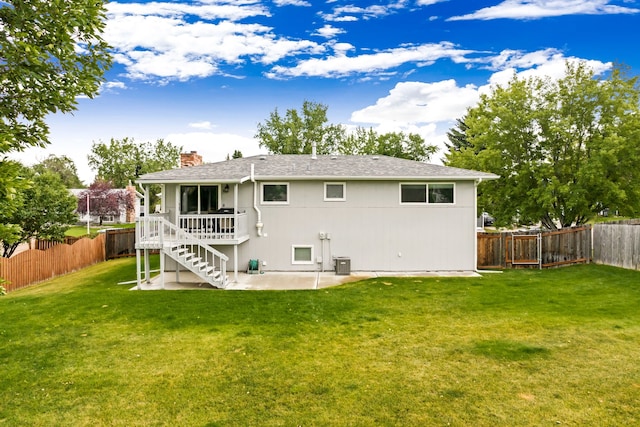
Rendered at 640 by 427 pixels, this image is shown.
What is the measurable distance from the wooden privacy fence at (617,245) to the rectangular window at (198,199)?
47.9 ft

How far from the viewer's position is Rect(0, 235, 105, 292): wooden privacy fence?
1307cm

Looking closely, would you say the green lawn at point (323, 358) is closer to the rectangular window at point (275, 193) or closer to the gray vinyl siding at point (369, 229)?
the gray vinyl siding at point (369, 229)

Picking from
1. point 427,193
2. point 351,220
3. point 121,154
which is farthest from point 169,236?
point 121,154

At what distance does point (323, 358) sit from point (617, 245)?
44.0ft

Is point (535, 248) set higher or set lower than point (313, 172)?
lower

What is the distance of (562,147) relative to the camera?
1759 centimetres

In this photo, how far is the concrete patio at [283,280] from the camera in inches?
482

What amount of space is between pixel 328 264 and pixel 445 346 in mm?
7879

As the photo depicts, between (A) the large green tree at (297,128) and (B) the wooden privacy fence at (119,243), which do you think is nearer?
(B) the wooden privacy fence at (119,243)

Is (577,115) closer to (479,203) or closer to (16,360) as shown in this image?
(479,203)

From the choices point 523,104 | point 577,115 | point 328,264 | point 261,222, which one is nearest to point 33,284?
point 261,222

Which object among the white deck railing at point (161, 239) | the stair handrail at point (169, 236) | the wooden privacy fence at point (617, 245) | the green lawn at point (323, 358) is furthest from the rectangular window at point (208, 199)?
the wooden privacy fence at point (617, 245)

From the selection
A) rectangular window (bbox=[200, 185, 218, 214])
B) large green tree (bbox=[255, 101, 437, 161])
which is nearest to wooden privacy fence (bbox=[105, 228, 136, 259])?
rectangular window (bbox=[200, 185, 218, 214])

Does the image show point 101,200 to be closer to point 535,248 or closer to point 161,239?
point 161,239
